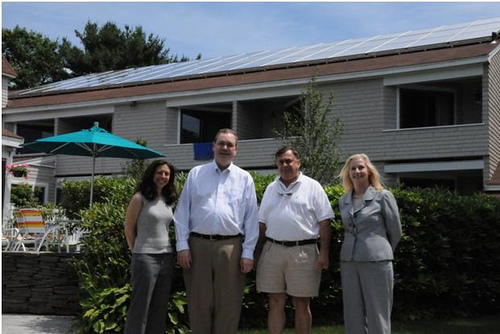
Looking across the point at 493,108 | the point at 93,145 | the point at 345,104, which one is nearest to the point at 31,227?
the point at 93,145

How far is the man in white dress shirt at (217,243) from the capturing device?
513 cm

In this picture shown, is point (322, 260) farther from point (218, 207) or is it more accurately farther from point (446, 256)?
point (446, 256)

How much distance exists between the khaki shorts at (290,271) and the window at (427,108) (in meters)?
15.5

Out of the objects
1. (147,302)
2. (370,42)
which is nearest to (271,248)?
(147,302)

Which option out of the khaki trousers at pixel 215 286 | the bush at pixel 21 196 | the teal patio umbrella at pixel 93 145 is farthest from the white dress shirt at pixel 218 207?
the bush at pixel 21 196

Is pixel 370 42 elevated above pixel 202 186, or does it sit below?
above

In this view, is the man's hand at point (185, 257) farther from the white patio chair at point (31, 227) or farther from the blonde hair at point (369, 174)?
the white patio chair at point (31, 227)

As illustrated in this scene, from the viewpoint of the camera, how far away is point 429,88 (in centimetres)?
1961

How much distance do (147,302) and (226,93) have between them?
16623 mm

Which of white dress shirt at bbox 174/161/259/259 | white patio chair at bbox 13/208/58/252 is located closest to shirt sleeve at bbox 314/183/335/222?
white dress shirt at bbox 174/161/259/259

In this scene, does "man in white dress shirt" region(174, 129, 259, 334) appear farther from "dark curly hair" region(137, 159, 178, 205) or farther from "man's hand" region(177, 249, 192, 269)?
"dark curly hair" region(137, 159, 178, 205)

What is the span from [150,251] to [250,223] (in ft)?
3.24

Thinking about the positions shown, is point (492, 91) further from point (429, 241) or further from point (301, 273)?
point (301, 273)

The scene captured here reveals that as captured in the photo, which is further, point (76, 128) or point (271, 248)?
point (76, 128)
